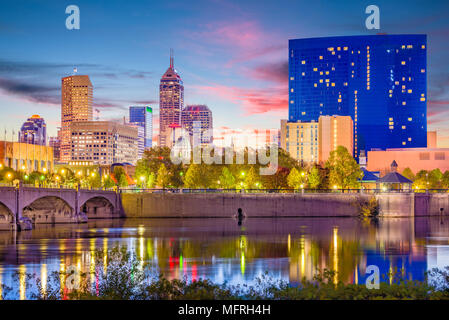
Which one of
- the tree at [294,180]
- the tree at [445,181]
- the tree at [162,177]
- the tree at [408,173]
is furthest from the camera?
the tree at [408,173]

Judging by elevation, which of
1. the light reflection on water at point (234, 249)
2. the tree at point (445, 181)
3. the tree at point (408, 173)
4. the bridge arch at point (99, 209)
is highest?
the tree at point (408, 173)

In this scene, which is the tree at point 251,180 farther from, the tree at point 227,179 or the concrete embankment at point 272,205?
the concrete embankment at point 272,205

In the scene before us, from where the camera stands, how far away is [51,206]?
101m

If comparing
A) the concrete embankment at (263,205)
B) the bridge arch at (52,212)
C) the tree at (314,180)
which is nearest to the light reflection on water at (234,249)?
the bridge arch at (52,212)

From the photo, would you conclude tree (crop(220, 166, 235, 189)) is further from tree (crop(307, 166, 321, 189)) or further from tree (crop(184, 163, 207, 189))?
tree (crop(307, 166, 321, 189))

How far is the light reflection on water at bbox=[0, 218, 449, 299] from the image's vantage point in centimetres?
4731

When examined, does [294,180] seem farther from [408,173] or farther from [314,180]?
[408,173]

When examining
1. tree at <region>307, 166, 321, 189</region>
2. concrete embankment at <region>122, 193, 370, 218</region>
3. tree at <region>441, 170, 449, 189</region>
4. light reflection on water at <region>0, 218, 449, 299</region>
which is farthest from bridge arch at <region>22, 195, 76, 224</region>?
tree at <region>441, 170, 449, 189</region>

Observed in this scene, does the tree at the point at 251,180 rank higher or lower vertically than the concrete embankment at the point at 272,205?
higher

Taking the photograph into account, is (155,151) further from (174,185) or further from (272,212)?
(272,212)

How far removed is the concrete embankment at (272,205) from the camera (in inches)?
4675

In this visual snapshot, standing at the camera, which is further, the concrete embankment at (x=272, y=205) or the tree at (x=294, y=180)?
the tree at (x=294, y=180)

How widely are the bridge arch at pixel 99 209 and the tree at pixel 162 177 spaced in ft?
117
